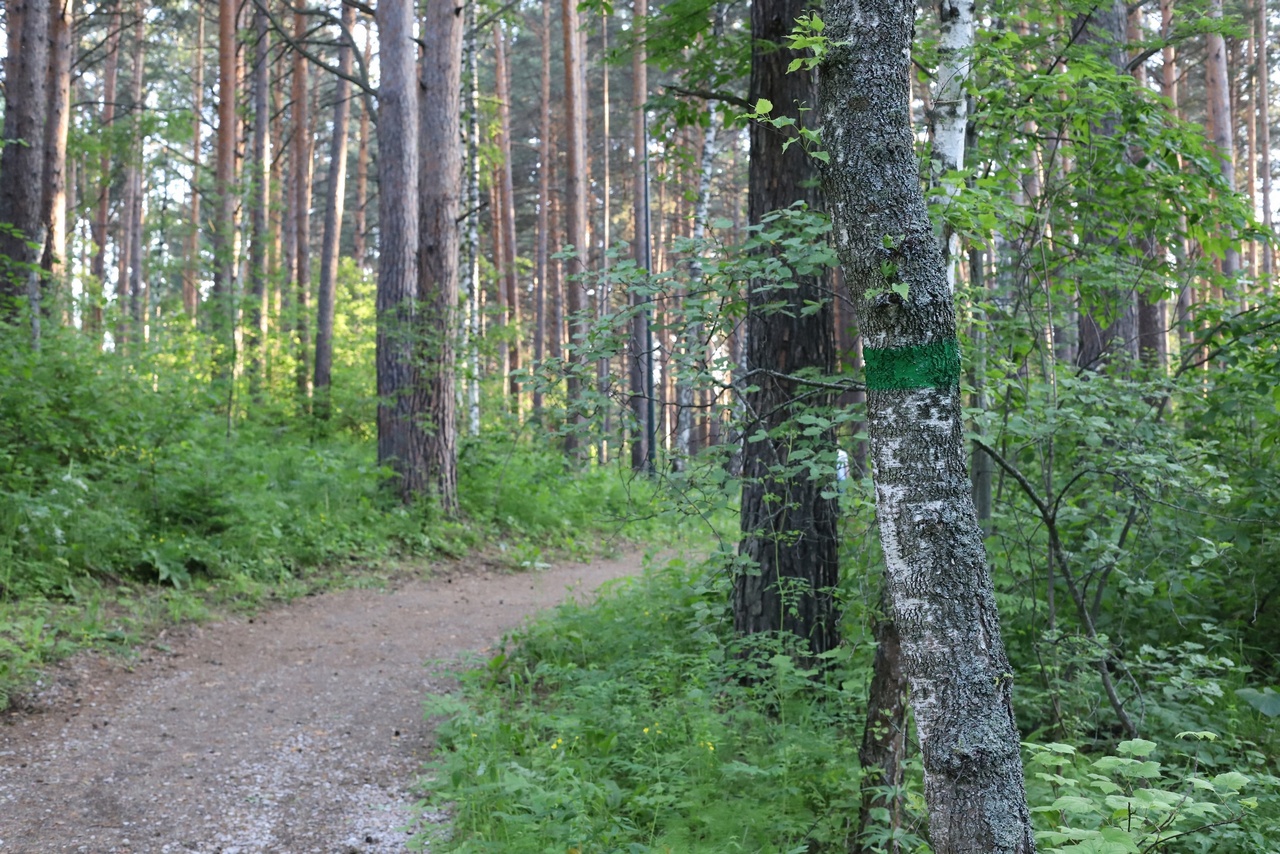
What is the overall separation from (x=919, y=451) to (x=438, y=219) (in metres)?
9.89

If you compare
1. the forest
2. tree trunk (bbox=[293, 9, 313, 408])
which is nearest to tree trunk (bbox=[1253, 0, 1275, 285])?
the forest

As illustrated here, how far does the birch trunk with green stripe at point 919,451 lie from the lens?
7.14 feet

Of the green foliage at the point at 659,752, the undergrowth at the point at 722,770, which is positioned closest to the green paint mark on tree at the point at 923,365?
the undergrowth at the point at 722,770

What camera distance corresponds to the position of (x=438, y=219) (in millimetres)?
11211

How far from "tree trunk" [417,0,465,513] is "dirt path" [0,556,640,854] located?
3619 mm

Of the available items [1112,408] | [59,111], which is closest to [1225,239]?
[1112,408]

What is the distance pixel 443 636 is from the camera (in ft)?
25.8

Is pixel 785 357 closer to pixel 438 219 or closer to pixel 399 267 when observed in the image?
pixel 438 219

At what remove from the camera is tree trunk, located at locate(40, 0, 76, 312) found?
11.0 meters

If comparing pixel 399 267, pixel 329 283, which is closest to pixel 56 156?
pixel 399 267

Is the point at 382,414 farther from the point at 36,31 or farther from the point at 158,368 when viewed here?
the point at 36,31

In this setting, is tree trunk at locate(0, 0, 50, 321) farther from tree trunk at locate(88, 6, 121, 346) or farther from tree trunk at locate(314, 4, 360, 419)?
tree trunk at locate(314, 4, 360, 419)

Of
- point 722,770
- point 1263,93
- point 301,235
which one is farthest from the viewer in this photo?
point 1263,93

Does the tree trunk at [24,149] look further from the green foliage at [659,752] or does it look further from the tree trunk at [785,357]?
the tree trunk at [785,357]
